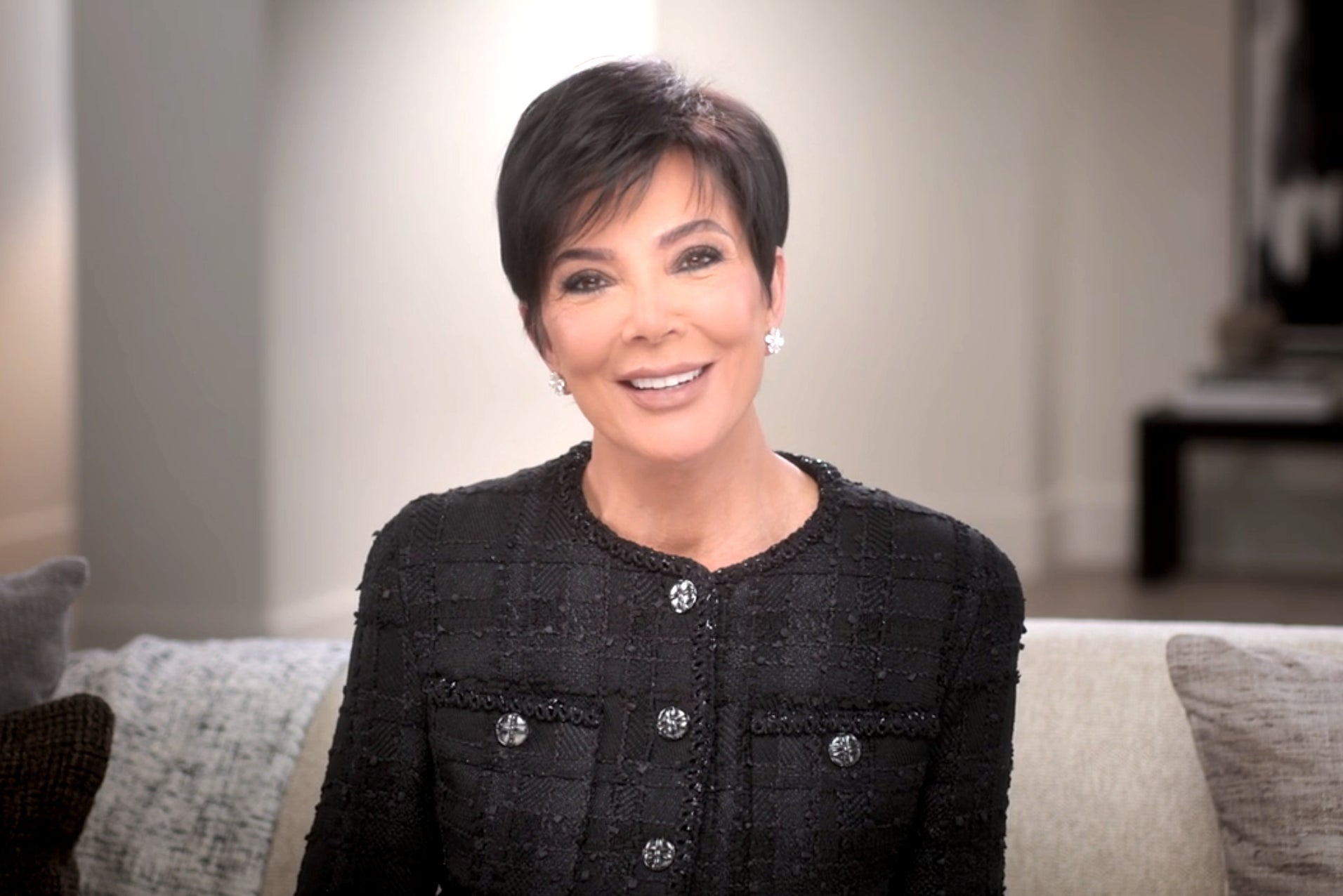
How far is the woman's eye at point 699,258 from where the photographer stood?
4.60ft

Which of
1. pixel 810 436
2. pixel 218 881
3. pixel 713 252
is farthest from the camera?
pixel 810 436

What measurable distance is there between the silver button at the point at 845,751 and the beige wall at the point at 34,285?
432cm

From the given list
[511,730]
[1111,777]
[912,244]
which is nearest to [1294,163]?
[912,244]

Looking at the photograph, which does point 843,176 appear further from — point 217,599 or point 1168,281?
point 217,599

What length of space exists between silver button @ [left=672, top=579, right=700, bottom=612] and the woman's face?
4.6 inches

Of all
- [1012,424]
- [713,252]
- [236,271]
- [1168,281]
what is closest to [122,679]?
[713,252]

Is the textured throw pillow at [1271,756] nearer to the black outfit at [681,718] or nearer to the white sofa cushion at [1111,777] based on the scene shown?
the white sofa cushion at [1111,777]

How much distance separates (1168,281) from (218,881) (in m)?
5.02

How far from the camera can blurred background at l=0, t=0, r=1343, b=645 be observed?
4043mm

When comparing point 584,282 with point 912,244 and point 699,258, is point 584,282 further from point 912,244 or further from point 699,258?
point 912,244

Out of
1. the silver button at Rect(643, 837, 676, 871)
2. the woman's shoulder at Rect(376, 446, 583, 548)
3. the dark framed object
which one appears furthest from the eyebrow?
the dark framed object

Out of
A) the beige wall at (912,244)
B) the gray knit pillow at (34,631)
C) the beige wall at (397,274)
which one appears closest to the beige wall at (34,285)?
the beige wall at (397,274)

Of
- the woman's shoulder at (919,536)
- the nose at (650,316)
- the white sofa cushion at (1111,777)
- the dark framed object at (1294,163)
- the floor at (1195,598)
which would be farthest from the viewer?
the dark framed object at (1294,163)

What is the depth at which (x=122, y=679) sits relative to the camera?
6.02 feet
